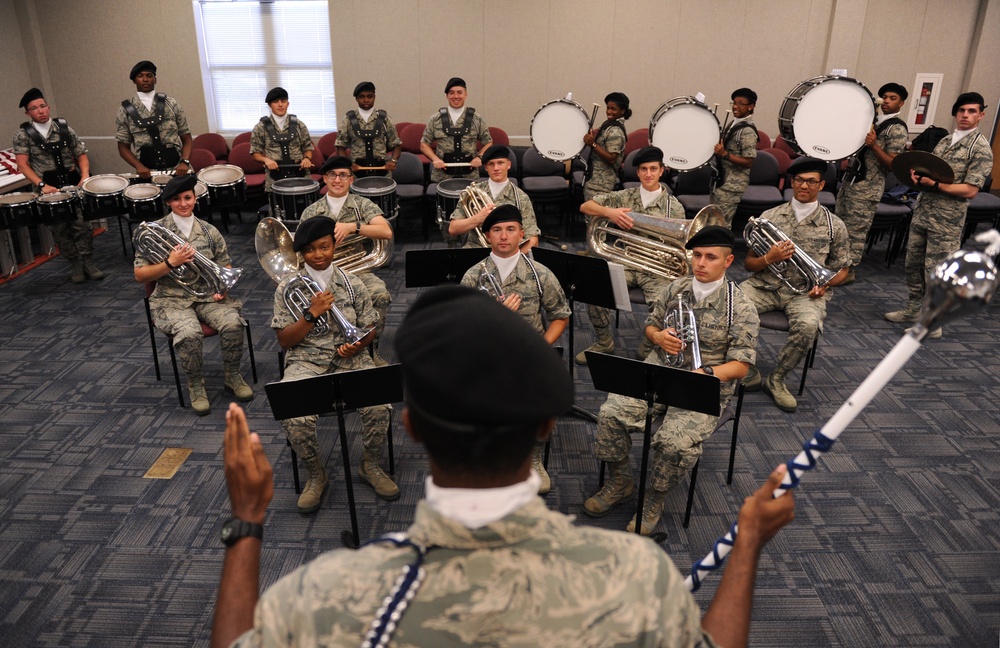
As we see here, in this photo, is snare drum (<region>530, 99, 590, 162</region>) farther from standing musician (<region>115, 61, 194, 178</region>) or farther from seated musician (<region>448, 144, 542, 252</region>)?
standing musician (<region>115, 61, 194, 178</region>)

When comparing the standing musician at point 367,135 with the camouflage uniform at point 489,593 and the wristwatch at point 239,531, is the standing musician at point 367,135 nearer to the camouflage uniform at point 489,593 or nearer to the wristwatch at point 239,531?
the wristwatch at point 239,531

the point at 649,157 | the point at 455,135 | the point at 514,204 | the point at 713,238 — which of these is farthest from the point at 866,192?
the point at 455,135

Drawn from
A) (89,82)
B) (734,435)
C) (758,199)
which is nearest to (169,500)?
(734,435)

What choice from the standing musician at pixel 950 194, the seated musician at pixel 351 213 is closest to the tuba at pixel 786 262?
the standing musician at pixel 950 194

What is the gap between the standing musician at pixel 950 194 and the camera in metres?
6.04

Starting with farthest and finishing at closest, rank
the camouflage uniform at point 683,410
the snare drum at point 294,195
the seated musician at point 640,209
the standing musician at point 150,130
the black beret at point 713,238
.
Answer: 1. the standing musician at point 150,130
2. the snare drum at point 294,195
3. the seated musician at point 640,209
4. the black beret at point 713,238
5. the camouflage uniform at point 683,410

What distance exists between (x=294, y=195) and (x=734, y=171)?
4738 mm

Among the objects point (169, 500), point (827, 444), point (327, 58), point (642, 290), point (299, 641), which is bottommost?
point (169, 500)

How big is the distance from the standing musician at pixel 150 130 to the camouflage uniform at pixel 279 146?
0.76 m

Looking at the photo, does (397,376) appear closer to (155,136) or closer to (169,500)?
(169,500)

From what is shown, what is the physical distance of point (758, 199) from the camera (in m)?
7.77

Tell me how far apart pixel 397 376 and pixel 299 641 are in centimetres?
227

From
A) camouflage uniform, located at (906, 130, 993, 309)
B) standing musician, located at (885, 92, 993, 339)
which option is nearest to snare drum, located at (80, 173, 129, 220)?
standing musician, located at (885, 92, 993, 339)

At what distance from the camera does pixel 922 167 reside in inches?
239
